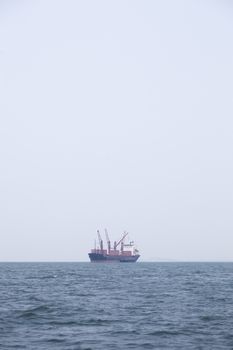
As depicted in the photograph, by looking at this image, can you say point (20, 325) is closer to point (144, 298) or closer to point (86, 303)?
point (86, 303)

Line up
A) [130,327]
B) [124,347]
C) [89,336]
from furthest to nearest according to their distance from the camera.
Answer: [130,327]
[89,336]
[124,347]

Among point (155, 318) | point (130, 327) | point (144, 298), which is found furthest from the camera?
point (144, 298)

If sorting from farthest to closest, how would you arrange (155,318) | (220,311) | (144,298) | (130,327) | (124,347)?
(144,298) → (220,311) → (155,318) → (130,327) → (124,347)

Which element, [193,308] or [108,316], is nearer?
[108,316]

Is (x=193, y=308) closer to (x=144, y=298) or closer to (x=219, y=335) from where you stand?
(x=144, y=298)

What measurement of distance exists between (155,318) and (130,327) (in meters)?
4.86

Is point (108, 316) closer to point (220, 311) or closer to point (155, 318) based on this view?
point (155, 318)

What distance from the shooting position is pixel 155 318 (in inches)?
1547

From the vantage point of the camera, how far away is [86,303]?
162ft

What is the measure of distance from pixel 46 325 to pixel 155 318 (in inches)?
346

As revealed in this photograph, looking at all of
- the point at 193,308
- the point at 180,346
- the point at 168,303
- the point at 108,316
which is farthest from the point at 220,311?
the point at 180,346

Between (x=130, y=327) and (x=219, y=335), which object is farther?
(x=130, y=327)

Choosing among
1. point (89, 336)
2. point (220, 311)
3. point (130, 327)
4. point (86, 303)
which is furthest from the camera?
point (86, 303)

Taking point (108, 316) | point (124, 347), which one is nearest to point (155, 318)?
point (108, 316)
